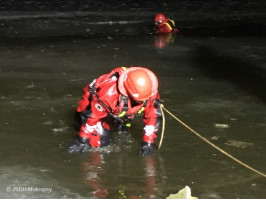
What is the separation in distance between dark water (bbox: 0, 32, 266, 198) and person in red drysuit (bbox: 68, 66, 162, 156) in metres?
0.14

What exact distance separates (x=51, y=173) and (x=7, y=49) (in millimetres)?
5801

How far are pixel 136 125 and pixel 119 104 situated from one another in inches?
48.7

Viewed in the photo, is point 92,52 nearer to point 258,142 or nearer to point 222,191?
point 258,142

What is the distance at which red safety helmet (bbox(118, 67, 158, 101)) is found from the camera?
4.45 meters

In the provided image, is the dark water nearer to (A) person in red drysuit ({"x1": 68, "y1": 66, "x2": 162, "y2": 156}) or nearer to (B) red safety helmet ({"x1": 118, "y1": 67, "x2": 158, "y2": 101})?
(A) person in red drysuit ({"x1": 68, "y1": 66, "x2": 162, "y2": 156})

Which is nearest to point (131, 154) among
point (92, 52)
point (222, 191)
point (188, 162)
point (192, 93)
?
point (188, 162)

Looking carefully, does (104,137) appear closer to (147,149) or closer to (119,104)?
(147,149)

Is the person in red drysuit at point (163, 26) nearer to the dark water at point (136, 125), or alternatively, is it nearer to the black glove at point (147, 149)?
the dark water at point (136, 125)

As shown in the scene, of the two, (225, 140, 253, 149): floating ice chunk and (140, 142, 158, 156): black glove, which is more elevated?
(140, 142, 158, 156): black glove

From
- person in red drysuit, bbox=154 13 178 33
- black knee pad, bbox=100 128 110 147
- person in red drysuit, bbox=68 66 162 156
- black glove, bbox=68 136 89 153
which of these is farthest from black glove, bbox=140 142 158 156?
person in red drysuit, bbox=154 13 178 33

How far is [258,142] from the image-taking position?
17.4ft

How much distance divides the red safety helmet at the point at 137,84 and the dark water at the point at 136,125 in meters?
0.72

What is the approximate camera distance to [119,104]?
4.62m

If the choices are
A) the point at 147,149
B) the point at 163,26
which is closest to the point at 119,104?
the point at 147,149
